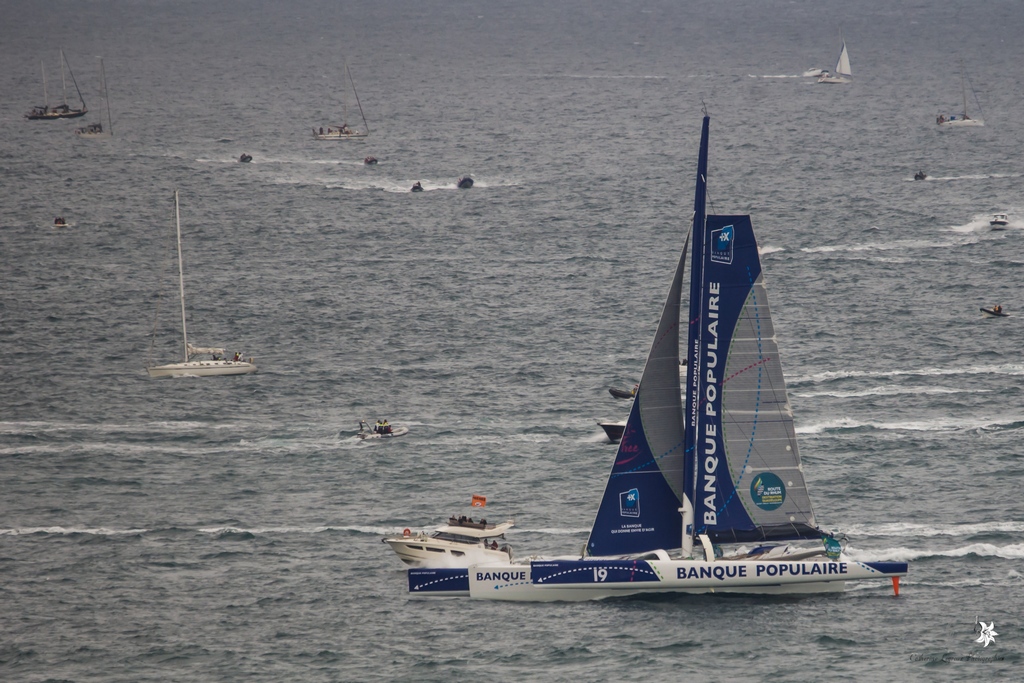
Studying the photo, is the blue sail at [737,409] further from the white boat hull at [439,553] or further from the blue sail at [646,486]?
the white boat hull at [439,553]

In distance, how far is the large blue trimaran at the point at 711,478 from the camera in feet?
204

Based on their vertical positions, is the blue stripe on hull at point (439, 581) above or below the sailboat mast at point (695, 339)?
below

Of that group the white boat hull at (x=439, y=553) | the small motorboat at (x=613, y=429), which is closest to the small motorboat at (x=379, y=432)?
the small motorboat at (x=613, y=429)

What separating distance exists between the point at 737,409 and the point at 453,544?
610 inches

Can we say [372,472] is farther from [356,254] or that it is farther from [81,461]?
[356,254]

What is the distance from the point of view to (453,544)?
70.5 metres

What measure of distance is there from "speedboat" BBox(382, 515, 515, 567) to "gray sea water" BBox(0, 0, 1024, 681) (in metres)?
1.88

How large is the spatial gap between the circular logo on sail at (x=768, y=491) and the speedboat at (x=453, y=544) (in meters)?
11.9

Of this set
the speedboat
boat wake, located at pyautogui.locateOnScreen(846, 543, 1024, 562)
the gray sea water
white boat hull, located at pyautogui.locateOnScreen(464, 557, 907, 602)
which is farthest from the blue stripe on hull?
boat wake, located at pyautogui.locateOnScreen(846, 543, 1024, 562)

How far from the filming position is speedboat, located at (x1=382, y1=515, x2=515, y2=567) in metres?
69.6

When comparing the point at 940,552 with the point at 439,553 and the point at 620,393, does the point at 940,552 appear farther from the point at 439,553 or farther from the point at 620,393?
the point at 620,393

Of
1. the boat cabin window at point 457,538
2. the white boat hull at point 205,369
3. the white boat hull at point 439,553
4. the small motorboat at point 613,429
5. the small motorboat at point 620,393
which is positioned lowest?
the white boat hull at point 439,553

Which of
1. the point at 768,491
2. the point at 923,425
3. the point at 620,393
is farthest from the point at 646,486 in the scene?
the point at 620,393

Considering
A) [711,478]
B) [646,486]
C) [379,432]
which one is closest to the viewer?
[711,478]
